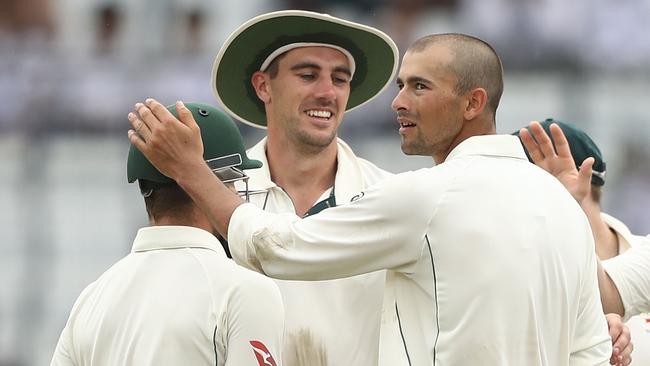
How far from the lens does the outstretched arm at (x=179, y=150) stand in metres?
3.56

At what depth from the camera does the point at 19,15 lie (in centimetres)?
1309

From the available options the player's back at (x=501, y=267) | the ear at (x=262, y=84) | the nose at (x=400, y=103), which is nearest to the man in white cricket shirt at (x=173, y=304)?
the player's back at (x=501, y=267)

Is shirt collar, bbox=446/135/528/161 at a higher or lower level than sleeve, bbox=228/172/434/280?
higher

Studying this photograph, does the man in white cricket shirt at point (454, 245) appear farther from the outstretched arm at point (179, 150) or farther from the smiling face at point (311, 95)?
the smiling face at point (311, 95)

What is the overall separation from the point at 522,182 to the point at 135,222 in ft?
28.3

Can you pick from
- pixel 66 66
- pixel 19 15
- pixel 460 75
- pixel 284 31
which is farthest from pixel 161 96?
pixel 460 75

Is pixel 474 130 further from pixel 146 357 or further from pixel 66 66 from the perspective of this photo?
pixel 66 66

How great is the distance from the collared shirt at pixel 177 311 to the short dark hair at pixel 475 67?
0.87 meters

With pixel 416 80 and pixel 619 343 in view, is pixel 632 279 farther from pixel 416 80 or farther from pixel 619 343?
pixel 416 80

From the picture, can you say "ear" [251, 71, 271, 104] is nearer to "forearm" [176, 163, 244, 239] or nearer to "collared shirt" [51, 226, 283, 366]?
"forearm" [176, 163, 244, 239]

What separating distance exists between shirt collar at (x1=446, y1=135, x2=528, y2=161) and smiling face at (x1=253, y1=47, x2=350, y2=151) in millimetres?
1048

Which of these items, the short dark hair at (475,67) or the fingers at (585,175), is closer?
the short dark hair at (475,67)

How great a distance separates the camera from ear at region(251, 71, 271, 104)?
496 cm

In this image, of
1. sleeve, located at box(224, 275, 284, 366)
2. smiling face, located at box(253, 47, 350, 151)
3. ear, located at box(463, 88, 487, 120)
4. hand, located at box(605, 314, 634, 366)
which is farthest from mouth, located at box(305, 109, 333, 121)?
sleeve, located at box(224, 275, 284, 366)
